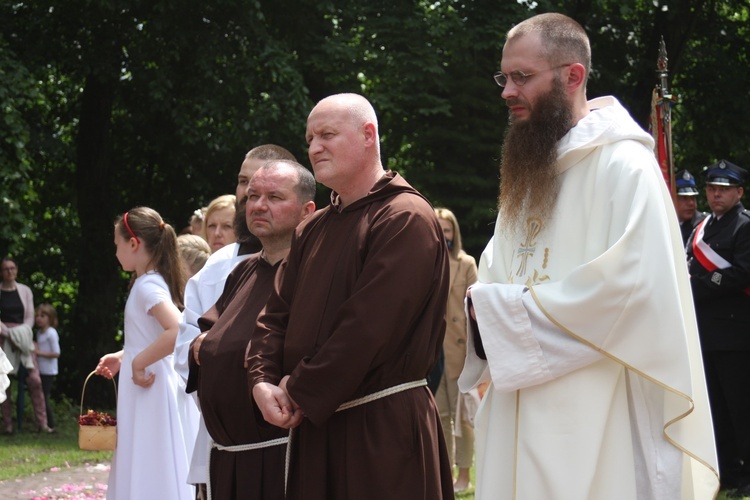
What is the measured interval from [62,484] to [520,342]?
7.13 m

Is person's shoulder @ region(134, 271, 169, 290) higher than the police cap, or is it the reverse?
the police cap

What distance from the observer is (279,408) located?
378 centimetres

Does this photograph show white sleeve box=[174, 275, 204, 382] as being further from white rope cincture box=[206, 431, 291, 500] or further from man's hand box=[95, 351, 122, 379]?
man's hand box=[95, 351, 122, 379]

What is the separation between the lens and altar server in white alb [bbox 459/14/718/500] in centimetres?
346

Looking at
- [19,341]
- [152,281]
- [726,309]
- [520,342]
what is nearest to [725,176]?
[726,309]

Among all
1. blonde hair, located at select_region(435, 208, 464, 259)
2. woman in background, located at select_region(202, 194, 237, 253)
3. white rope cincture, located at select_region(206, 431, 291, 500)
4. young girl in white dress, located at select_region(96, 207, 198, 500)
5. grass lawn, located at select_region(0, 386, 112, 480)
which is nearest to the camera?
white rope cincture, located at select_region(206, 431, 291, 500)

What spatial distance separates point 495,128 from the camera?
55.5ft

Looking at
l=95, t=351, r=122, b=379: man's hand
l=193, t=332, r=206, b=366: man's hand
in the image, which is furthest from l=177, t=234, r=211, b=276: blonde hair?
l=193, t=332, r=206, b=366: man's hand

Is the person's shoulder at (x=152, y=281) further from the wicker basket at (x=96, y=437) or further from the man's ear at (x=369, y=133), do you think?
the man's ear at (x=369, y=133)

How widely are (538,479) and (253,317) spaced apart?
1626 millimetres

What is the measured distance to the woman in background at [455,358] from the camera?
29.1 feet

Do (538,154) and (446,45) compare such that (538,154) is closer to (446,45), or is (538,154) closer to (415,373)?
(415,373)

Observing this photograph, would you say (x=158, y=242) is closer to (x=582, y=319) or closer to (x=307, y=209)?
(x=307, y=209)

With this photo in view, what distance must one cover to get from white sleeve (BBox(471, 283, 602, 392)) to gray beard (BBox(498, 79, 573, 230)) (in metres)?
0.35
